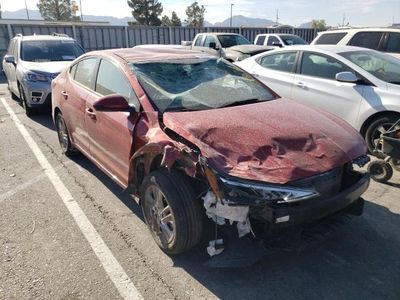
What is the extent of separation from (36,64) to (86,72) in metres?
4.62

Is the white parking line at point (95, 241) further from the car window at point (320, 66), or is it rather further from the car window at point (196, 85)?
the car window at point (320, 66)

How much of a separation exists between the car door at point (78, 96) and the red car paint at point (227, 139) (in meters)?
0.32

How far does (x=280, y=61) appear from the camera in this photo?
22.3ft

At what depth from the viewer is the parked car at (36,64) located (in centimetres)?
791

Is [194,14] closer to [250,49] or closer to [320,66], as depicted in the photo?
[250,49]

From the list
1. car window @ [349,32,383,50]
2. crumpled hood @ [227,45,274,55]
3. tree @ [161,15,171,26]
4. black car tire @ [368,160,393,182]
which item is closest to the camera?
black car tire @ [368,160,393,182]

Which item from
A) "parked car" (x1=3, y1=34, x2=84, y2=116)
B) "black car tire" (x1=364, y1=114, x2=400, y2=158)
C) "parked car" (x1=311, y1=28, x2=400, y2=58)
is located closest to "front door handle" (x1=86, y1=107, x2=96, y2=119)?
"black car tire" (x1=364, y1=114, x2=400, y2=158)

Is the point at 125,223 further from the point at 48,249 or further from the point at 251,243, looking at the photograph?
the point at 251,243

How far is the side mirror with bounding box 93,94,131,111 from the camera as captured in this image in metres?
3.37

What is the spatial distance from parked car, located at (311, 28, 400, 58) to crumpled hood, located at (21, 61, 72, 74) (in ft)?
21.2

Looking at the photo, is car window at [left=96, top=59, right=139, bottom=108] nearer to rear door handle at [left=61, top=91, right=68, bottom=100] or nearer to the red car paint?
the red car paint

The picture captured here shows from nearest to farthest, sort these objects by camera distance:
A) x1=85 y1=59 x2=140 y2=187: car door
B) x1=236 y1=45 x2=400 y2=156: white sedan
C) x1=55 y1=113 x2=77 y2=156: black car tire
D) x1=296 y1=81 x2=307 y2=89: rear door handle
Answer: x1=85 y1=59 x2=140 y2=187: car door
x1=236 y1=45 x2=400 y2=156: white sedan
x1=55 y1=113 x2=77 y2=156: black car tire
x1=296 y1=81 x2=307 y2=89: rear door handle

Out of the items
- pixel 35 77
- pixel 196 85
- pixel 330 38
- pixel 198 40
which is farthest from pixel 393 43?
pixel 198 40

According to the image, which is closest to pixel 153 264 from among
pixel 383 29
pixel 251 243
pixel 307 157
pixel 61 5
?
pixel 251 243
